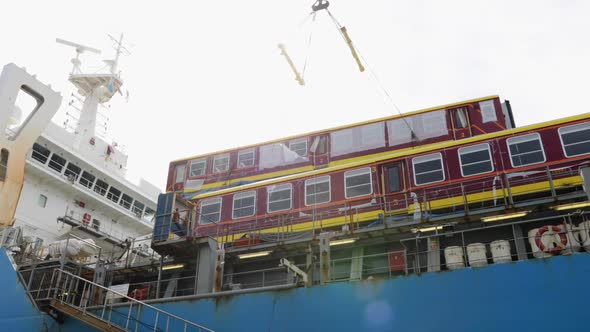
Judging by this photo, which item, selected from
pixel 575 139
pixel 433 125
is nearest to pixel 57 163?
pixel 433 125

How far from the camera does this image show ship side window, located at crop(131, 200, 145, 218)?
3453 centimetres

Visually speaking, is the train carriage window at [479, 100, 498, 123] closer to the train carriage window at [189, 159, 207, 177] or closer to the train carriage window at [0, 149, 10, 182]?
the train carriage window at [189, 159, 207, 177]

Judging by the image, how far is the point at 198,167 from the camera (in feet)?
97.2

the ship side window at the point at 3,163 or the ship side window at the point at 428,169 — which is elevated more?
the ship side window at the point at 3,163

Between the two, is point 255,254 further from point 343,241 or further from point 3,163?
point 3,163

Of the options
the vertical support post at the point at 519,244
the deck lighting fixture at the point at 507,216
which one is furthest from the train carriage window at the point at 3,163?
the vertical support post at the point at 519,244

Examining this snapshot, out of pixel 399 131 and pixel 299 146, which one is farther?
pixel 299 146

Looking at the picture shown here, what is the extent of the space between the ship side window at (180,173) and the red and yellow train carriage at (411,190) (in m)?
5.17

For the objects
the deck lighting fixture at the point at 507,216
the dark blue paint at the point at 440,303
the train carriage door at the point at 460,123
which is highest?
the train carriage door at the point at 460,123

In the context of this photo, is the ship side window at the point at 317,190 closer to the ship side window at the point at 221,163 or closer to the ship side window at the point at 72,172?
the ship side window at the point at 221,163

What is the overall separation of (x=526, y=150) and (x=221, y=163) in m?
16.1

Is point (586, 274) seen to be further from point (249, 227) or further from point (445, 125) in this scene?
point (249, 227)

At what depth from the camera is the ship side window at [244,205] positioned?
936 inches

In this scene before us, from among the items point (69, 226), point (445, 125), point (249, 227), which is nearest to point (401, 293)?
point (249, 227)
